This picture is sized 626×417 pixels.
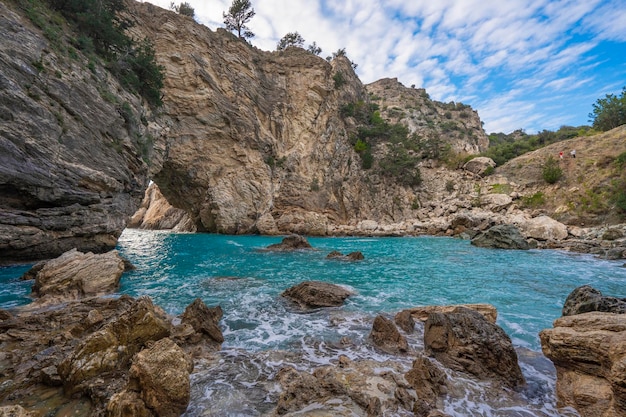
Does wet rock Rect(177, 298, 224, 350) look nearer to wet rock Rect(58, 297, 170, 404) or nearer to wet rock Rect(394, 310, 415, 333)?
wet rock Rect(58, 297, 170, 404)

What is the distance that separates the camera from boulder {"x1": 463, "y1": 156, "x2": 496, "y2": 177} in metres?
36.3

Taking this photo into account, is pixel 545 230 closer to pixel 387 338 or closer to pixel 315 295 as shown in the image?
pixel 315 295

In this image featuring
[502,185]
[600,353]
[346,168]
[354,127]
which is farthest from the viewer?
[354,127]

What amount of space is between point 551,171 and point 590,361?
32635 mm

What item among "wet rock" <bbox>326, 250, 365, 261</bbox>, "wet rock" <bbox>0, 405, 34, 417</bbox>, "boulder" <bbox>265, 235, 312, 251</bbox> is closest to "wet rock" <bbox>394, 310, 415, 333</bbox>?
"wet rock" <bbox>0, 405, 34, 417</bbox>

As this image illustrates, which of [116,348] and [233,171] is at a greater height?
[233,171]

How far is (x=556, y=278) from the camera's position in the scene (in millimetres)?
10508

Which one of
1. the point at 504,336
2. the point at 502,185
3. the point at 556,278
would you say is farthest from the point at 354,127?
the point at 504,336

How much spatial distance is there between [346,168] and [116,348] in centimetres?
3724

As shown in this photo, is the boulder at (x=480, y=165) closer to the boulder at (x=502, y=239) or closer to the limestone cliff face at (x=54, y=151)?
the boulder at (x=502, y=239)

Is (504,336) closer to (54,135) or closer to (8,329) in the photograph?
(8,329)

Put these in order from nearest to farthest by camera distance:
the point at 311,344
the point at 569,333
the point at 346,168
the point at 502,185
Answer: the point at 569,333
the point at 311,344
the point at 502,185
the point at 346,168

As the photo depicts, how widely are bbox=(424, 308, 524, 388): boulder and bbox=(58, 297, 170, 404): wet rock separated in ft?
15.3

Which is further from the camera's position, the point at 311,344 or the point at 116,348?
the point at 311,344
